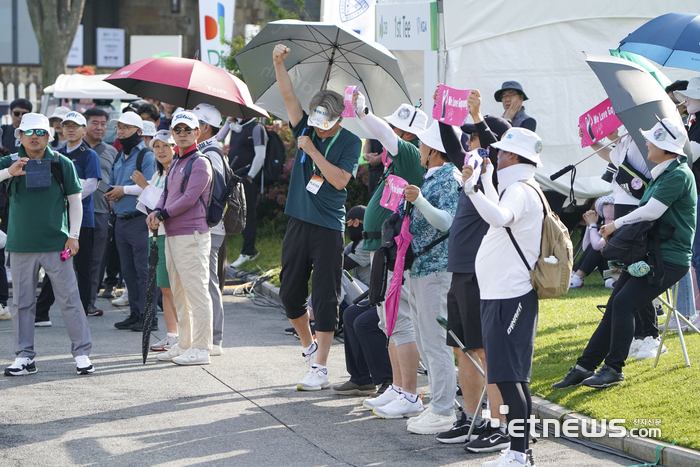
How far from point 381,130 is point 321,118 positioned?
0.82 m

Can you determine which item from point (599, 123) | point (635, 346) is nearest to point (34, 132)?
point (599, 123)

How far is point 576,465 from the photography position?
500cm

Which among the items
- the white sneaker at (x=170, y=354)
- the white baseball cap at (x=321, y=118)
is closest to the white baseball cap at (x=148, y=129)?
the white sneaker at (x=170, y=354)

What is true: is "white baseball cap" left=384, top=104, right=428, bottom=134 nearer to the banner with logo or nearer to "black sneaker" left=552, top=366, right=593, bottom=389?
"black sneaker" left=552, top=366, right=593, bottom=389

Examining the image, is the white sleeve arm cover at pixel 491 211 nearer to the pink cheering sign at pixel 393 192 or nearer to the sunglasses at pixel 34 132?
the pink cheering sign at pixel 393 192

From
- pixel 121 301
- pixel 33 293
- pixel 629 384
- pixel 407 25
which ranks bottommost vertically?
pixel 121 301

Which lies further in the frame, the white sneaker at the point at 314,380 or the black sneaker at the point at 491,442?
the white sneaker at the point at 314,380

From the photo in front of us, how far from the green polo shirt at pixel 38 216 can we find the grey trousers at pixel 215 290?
4.78 ft

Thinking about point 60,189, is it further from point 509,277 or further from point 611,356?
point 611,356

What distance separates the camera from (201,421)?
585 centimetres

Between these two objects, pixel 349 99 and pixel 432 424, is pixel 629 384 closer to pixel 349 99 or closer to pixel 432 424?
pixel 432 424

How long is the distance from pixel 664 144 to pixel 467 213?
1.69 metres

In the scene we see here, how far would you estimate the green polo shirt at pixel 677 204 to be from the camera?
A: 600 cm

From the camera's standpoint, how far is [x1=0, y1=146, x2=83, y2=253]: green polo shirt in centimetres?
690
